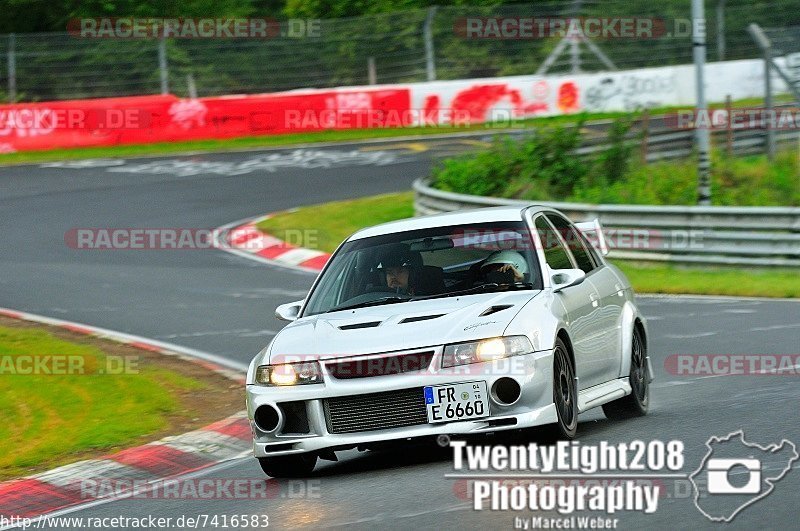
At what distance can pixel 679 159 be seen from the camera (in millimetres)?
26656

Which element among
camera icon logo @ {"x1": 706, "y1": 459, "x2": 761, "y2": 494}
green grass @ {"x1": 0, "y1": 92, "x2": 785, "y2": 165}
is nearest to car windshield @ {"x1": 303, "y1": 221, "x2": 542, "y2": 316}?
camera icon logo @ {"x1": 706, "y1": 459, "x2": 761, "y2": 494}

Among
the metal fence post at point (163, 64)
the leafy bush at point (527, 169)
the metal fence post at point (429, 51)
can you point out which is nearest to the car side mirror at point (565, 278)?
the leafy bush at point (527, 169)

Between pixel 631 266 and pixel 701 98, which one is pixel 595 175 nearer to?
pixel 701 98

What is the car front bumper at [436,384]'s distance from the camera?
7750 millimetres

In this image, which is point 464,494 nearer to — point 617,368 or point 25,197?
point 617,368

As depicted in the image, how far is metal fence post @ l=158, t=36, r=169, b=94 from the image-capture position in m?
→ 35.9

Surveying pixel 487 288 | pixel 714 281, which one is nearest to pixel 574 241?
pixel 487 288

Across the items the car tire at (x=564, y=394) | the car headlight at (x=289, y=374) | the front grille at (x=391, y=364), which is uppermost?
the front grille at (x=391, y=364)

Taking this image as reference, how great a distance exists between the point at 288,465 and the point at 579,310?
199 centimetres

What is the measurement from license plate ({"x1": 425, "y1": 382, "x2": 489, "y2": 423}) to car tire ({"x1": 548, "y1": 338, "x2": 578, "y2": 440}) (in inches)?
16.8

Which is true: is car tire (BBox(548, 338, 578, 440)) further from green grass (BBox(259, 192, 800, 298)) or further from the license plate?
green grass (BBox(259, 192, 800, 298))

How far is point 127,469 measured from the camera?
9.51m

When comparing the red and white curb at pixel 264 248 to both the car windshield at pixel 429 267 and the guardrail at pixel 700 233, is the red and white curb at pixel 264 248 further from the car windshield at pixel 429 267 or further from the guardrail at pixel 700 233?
the car windshield at pixel 429 267

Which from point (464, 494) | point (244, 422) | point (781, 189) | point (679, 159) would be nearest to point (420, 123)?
point (679, 159)
